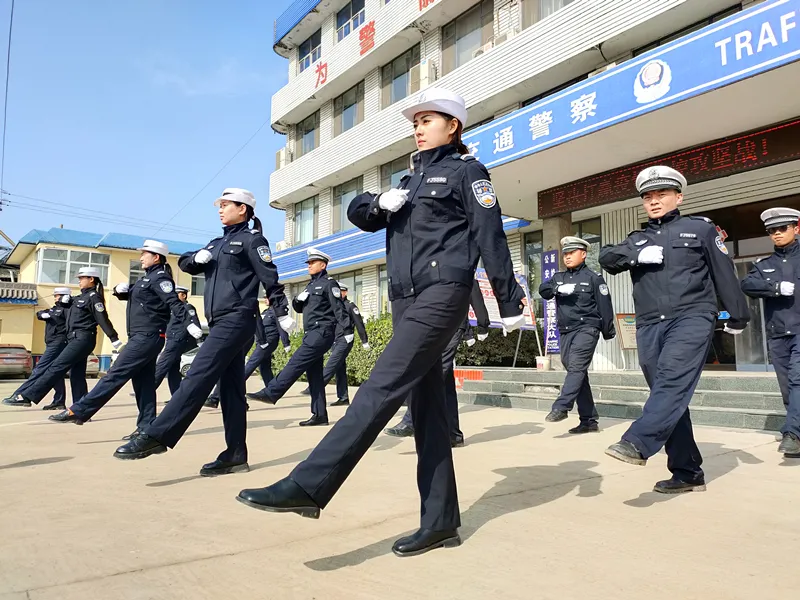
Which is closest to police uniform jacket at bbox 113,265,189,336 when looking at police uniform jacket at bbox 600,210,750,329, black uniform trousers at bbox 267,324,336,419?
black uniform trousers at bbox 267,324,336,419

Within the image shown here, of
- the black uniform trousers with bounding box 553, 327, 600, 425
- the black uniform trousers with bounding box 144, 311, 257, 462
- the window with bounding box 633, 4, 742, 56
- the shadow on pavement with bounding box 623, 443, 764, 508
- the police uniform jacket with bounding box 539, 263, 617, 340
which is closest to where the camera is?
the shadow on pavement with bounding box 623, 443, 764, 508

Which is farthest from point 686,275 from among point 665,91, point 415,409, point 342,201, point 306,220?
point 306,220

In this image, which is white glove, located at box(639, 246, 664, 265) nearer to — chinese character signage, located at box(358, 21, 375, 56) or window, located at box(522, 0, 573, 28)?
window, located at box(522, 0, 573, 28)

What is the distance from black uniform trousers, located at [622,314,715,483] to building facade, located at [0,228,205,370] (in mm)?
33071

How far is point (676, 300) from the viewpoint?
3.83 metres

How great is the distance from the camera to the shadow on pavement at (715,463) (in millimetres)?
3623

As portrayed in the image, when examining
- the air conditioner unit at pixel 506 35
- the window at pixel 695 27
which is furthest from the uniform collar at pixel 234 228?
the air conditioner unit at pixel 506 35

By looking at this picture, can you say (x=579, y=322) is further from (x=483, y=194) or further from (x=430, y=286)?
(x=430, y=286)

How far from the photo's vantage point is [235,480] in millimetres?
4223

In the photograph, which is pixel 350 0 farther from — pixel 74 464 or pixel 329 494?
pixel 329 494

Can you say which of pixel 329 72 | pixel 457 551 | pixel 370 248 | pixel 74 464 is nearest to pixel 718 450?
pixel 457 551

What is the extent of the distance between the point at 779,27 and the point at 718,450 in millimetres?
5502

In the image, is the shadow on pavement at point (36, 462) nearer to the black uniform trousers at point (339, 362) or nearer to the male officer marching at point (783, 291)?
the black uniform trousers at point (339, 362)

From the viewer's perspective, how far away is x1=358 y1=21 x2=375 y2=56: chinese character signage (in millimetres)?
20609
